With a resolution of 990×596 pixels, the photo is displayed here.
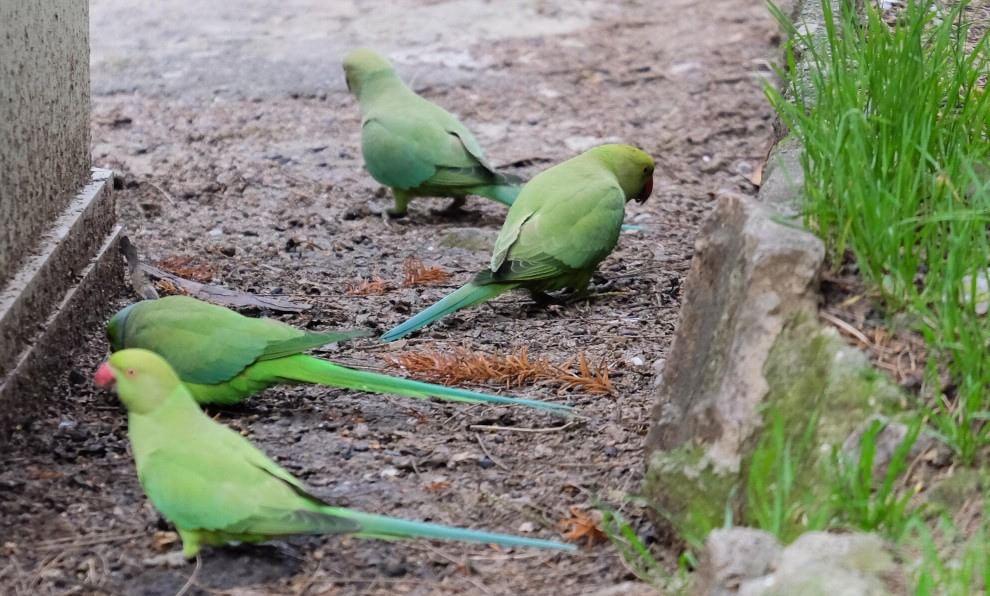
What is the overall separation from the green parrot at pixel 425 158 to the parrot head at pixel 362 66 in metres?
0.31

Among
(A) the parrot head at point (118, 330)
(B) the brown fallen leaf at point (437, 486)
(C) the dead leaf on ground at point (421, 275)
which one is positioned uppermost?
(A) the parrot head at point (118, 330)

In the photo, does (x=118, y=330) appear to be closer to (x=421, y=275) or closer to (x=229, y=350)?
(x=229, y=350)

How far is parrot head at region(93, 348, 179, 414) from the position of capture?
2.82 m

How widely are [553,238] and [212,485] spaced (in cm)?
205

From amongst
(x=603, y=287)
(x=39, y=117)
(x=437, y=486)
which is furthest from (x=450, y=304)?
(x=39, y=117)

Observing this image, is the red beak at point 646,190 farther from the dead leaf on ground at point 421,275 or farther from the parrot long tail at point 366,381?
the parrot long tail at point 366,381

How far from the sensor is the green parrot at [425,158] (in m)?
5.35

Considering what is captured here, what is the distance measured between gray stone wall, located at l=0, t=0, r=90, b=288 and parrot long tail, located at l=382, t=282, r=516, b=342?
3.70 ft

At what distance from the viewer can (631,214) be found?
224 inches

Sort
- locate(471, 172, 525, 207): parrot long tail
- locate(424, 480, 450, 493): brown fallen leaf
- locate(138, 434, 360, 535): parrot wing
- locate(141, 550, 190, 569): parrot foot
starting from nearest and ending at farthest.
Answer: locate(138, 434, 360, 535): parrot wing
locate(141, 550, 190, 569): parrot foot
locate(424, 480, 450, 493): brown fallen leaf
locate(471, 172, 525, 207): parrot long tail

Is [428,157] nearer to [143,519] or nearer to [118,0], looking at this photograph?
[143,519]

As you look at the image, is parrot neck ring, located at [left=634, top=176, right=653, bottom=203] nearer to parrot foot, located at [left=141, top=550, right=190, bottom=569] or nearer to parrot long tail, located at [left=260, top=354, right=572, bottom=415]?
parrot long tail, located at [left=260, top=354, right=572, bottom=415]

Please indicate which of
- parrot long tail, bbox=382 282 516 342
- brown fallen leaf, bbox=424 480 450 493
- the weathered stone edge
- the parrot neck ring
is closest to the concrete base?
the weathered stone edge

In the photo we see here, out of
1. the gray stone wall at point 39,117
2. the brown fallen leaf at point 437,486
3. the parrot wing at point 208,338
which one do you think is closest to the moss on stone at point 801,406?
the brown fallen leaf at point 437,486
